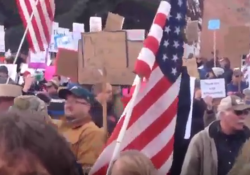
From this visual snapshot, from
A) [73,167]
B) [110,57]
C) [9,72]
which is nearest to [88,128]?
[110,57]

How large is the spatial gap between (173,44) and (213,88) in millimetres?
3400

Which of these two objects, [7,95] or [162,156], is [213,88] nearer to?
[7,95]

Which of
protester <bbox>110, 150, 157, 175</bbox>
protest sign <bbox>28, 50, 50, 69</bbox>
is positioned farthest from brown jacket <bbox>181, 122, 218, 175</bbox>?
protest sign <bbox>28, 50, 50, 69</bbox>

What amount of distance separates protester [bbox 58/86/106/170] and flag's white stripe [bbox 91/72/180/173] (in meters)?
0.43

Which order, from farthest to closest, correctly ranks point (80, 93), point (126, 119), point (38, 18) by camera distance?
1. point (38, 18)
2. point (80, 93)
3. point (126, 119)

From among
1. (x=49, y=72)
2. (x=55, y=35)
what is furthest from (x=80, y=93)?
(x=55, y=35)

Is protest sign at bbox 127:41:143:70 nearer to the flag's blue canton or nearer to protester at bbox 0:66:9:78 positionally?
the flag's blue canton

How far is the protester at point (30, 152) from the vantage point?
1.30 metres

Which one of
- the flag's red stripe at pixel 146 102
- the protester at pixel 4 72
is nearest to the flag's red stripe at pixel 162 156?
the flag's red stripe at pixel 146 102

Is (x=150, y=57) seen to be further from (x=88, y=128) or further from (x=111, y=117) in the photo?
(x=111, y=117)

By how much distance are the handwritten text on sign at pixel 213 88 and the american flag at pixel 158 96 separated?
3238mm

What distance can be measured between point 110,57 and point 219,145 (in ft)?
3.86

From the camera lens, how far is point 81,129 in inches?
186

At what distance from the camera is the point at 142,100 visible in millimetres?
4043
